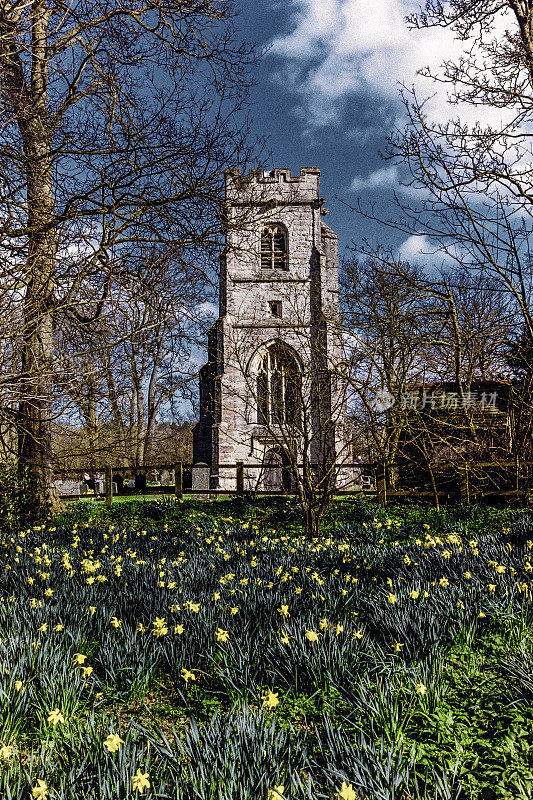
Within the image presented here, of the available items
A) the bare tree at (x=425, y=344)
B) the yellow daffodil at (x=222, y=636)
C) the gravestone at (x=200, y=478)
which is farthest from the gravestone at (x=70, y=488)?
the yellow daffodil at (x=222, y=636)

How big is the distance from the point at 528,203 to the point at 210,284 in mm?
3303

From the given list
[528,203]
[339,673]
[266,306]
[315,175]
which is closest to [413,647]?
[339,673]

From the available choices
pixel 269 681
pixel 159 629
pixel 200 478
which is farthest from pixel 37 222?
pixel 200 478

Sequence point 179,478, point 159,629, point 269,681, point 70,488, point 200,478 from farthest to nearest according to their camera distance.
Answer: point 70,488 → point 200,478 → point 179,478 → point 159,629 → point 269,681

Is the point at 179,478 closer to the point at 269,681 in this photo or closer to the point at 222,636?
the point at 222,636

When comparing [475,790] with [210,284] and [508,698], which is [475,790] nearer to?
[508,698]

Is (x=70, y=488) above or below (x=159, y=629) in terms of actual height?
below

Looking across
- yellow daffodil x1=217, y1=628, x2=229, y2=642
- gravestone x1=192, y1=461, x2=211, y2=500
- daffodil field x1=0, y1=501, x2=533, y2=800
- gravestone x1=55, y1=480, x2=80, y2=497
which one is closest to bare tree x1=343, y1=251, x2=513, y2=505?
daffodil field x1=0, y1=501, x2=533, y2=800

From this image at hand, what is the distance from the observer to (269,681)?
2750mm

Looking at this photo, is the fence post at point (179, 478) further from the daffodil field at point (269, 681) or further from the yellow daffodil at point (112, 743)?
the yellow daffodil at point (112, 743)

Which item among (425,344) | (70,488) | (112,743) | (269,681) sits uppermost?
(425,344)

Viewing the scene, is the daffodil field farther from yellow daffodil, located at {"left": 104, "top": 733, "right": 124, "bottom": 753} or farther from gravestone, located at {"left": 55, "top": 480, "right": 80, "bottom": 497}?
gravestone, located at {"left": 55, "top": 480, "right": 80, "bottom": 497}

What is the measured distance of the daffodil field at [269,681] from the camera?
5.86ft

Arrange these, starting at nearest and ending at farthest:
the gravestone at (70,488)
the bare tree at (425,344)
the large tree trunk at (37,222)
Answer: the large tree trunk at (37,222), the bare tree at (425,344), the gravestone at (70,488)
